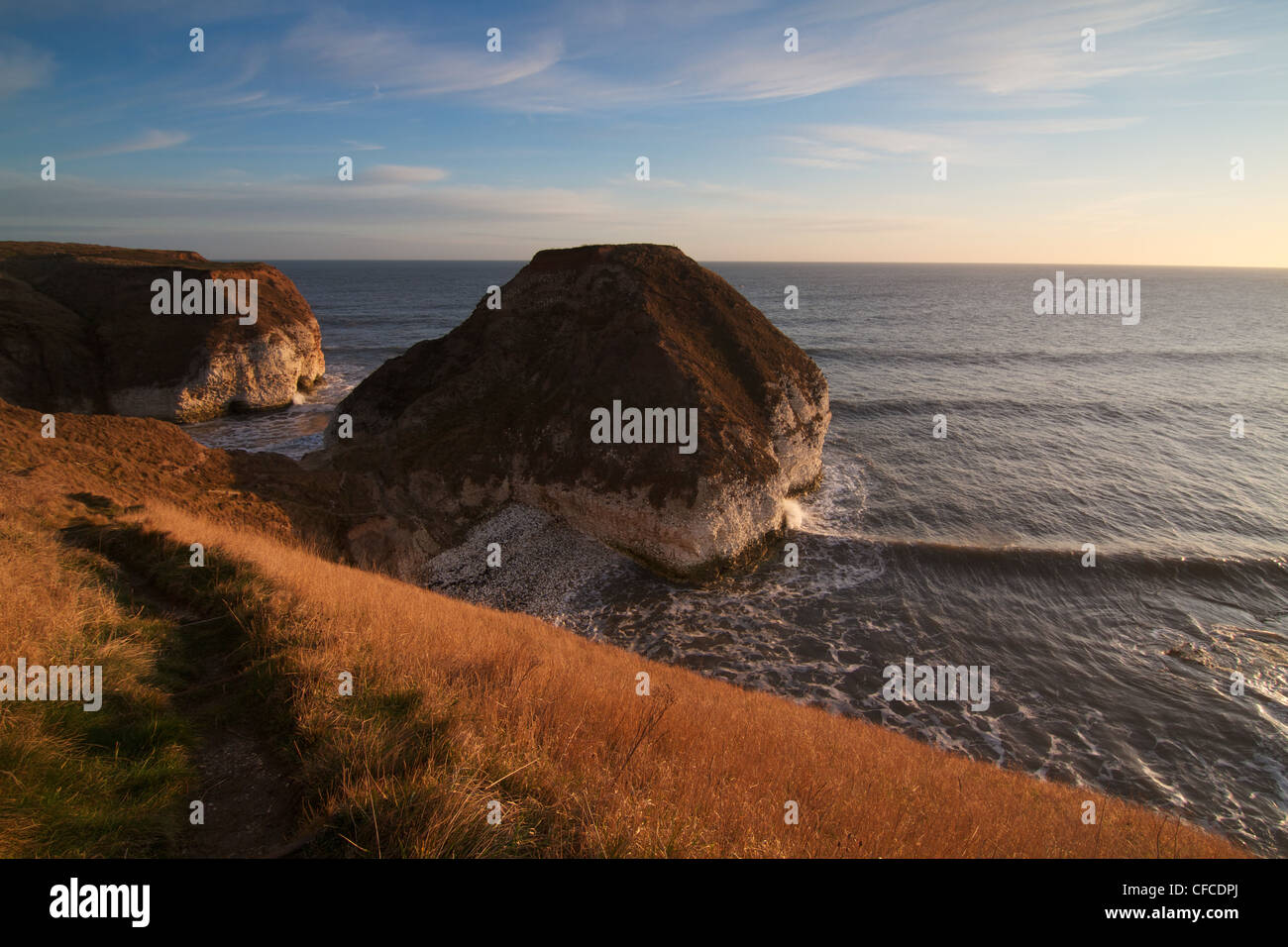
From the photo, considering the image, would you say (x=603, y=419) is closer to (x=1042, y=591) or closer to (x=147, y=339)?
(x=1042, y=591)

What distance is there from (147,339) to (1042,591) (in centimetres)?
5207

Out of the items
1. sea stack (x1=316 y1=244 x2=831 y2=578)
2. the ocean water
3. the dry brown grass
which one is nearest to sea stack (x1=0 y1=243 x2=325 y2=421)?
the ocean water

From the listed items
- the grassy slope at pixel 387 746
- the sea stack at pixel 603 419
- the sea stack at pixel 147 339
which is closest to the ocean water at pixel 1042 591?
the sea stack at pixel 603 419

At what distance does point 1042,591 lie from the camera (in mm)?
19172

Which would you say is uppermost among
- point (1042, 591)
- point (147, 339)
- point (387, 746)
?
point (147, 339)

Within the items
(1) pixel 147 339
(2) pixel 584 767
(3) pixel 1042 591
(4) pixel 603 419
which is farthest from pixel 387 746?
(1) pixel 147 339

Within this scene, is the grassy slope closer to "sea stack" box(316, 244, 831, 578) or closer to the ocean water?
the ocean water

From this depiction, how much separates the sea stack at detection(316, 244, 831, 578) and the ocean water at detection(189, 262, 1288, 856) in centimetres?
205

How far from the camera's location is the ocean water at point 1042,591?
43.9 feet

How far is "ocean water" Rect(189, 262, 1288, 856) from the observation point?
1338 centimetres
